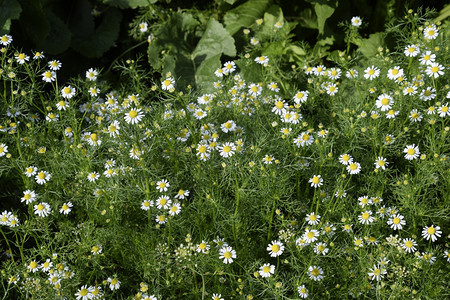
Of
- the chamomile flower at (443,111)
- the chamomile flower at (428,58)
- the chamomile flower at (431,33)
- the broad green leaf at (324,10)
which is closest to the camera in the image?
the chamomile flower at (443,111)

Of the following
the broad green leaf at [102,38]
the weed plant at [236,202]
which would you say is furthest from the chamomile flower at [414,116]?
the broad green leaf at [102,38]

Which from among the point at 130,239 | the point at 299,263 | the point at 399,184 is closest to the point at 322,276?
the point at 299,263

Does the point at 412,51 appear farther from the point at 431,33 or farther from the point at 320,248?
the point at 320,248

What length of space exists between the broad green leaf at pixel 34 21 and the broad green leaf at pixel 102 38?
37 cm

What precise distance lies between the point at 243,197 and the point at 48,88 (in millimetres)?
2605

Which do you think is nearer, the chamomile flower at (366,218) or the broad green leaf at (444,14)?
the chamomile flower at (366,218)

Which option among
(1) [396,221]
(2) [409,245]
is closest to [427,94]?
(1) [396,221]

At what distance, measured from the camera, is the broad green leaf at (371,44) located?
13.2 feet

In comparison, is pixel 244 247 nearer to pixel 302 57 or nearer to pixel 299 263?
pixel 299 263

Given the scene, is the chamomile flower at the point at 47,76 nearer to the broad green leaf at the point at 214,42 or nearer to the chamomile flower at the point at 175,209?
the chamomile flower at the point at 175,209

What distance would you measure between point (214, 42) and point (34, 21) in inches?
59.1

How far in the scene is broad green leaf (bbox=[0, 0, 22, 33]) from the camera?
402 centimetres

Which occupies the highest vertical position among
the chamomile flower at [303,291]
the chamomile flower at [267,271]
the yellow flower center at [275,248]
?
the yellow flower center at [275,248]

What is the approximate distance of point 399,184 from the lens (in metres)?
2.78
